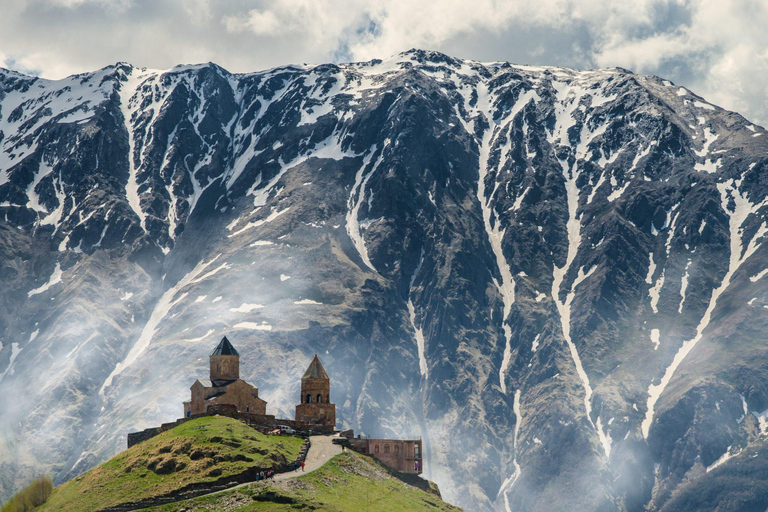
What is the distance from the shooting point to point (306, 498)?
4476 inches

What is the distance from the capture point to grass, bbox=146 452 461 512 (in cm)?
11106

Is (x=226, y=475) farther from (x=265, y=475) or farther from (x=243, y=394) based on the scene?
(x=243, y=394)

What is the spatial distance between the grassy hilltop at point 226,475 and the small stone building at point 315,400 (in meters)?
24.5

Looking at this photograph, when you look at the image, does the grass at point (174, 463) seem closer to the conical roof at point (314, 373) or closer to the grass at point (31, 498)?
the grass at point (31, 498)

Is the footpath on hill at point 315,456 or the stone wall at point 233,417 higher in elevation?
the stone wall at point 233,417

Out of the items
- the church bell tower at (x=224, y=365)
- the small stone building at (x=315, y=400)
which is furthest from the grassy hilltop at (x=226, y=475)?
the church bell tower at (x=224, y=365)

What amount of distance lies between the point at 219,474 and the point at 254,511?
11.4m

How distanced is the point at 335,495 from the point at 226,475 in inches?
474

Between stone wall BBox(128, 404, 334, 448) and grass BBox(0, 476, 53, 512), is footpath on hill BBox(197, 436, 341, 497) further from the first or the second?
grass BBox(0, 476, 53, 512)

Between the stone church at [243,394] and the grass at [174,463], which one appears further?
the stone church at [243,394]

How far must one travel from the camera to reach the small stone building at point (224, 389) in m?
166

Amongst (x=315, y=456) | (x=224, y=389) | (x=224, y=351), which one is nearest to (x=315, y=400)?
(x=224, y=389)

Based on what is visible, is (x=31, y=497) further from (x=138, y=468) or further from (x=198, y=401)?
(x=198, y=401)

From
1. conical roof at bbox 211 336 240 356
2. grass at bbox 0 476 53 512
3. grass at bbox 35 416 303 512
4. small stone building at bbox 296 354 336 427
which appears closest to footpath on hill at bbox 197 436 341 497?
grass at bbox 35 416 303 512
